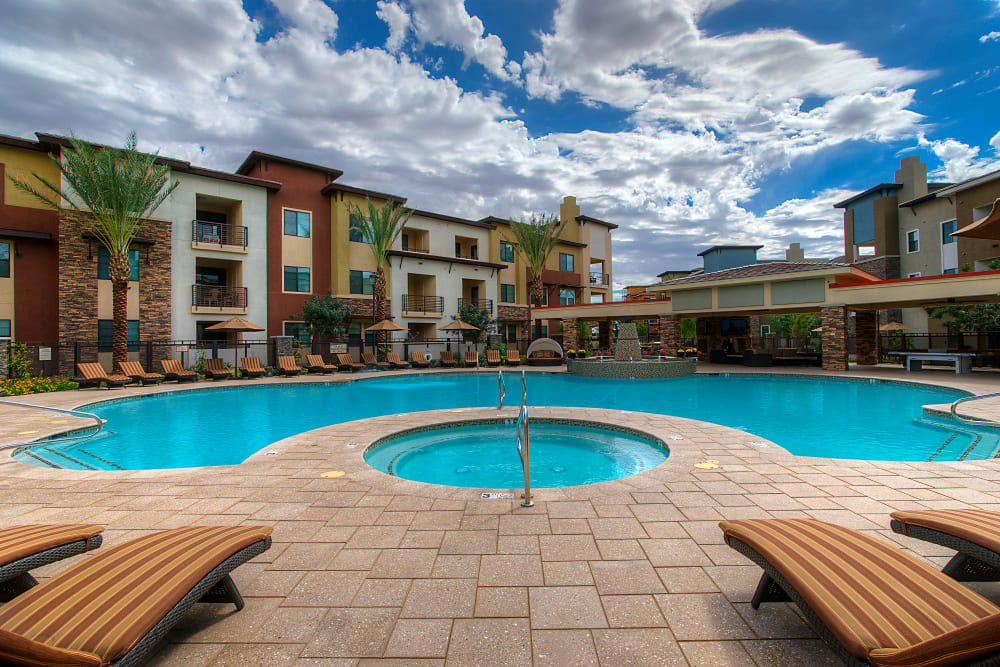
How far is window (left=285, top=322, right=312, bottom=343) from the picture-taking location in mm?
23141

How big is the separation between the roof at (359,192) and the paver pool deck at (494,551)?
68.6ft

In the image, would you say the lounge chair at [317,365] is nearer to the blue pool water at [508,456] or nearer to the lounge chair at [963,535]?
the blue pool water at [508,456]

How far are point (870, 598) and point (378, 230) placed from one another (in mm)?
24696

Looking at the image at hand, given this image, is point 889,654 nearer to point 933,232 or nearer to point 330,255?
point 330,255

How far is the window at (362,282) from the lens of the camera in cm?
2503

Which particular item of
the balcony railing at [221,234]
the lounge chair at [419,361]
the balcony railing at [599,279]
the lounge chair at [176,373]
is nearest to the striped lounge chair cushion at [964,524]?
the lounge chair at [176,373]

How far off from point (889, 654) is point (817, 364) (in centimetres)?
2518

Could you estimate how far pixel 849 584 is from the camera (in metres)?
1.94

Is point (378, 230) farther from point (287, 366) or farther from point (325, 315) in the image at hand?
point (287, 366)

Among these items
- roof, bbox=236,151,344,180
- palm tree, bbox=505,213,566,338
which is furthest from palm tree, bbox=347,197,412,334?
palm tree, bbox=505,213,566,338

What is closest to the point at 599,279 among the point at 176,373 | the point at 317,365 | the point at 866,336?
the point at 866,336

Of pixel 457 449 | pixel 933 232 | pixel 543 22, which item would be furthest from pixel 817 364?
pixel 457 449

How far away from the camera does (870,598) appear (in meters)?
1.85

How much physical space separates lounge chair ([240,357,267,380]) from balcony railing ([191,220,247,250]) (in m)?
6.32
